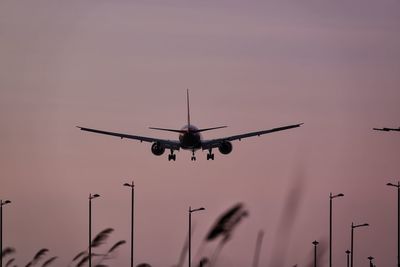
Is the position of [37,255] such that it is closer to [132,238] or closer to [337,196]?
[132,238]

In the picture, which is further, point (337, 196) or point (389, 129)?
point (337, 196)

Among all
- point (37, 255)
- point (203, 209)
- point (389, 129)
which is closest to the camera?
point (389, 129)

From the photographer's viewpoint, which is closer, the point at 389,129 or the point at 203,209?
the point at 389,129

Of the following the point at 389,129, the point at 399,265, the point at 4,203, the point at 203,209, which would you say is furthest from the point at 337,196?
the point at 389,129

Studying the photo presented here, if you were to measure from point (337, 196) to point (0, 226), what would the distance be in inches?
1623

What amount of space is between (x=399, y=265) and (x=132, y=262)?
1326 inches

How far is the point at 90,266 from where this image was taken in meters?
194

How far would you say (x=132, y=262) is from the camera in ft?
609

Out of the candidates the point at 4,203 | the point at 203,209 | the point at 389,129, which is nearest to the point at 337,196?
the point at 203,209

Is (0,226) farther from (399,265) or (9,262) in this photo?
(399,265)

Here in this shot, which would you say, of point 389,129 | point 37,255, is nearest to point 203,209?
point 37,255

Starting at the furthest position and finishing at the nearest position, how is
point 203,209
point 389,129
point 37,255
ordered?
point 37,255
point 203,209
point 389,129

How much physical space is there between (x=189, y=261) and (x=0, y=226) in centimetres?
2354

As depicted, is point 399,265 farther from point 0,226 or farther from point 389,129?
point 389,129
